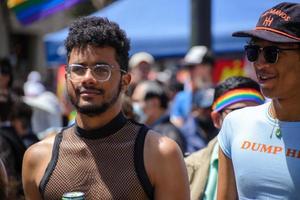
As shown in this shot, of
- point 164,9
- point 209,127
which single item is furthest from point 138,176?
point 164,9

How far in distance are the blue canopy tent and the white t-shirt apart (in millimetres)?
6656

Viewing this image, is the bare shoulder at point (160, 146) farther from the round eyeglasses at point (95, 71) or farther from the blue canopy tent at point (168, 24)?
the blue canopy tent at point (168, 24)

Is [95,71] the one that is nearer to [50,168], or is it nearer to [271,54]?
[50,168]

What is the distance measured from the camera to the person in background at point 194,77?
7324 mm

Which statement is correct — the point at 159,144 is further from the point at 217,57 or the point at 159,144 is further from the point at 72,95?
the point at 217,57

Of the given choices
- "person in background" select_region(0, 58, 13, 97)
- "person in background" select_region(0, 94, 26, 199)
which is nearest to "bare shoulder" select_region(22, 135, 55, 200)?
"person in background" select_region(0, 94, 26, 199)

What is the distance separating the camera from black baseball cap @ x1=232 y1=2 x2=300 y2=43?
2.89m

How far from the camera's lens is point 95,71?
303cm

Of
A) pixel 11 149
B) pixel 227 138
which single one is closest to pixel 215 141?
pixel 227 138

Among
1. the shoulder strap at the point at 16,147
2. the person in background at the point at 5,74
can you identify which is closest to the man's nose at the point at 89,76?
the shoulder strap at the point at 16,147

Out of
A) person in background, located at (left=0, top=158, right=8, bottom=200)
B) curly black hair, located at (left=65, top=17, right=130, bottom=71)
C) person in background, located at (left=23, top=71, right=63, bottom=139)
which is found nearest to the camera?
person in background, located at (left=0, top=158, right=8, bottom=200)

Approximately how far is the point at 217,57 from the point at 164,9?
54.6 inches

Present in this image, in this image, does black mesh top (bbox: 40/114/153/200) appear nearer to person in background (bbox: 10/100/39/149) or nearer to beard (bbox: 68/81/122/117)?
beard (bbox: 68/81/122/117)

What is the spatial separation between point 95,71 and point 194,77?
510 centimetres
